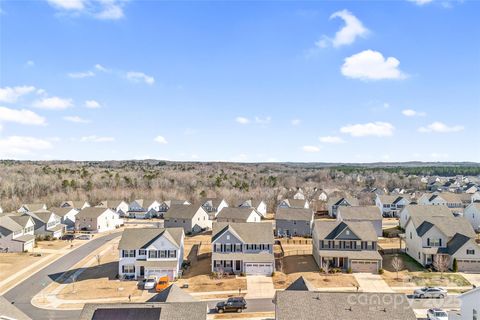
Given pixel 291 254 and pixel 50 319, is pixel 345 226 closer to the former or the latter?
pixel 291 254

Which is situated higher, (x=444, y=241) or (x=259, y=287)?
(x=444, y=241)

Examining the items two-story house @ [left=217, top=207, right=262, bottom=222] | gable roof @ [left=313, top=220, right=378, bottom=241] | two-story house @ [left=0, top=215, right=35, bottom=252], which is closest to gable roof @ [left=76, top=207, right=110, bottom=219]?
two-story house @ [left=0, top=215, right=35, bottom=252]

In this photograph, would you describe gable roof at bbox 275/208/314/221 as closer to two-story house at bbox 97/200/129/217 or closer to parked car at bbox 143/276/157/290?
parked car at bbox 143/276/157/290

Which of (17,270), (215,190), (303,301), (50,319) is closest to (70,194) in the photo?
(215,190)

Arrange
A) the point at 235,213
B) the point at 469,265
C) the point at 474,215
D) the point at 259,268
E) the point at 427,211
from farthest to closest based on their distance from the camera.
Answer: the point at 235,213
the point at 474,215
the point at 427,211
the point at 259,268
the point at 469,265

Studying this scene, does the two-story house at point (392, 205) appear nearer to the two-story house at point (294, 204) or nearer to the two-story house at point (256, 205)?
the two-story house at point (294, 204)

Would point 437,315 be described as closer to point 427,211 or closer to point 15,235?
point 427,211

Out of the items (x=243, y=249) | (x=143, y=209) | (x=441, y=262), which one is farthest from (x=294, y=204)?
(x=441, y=262)

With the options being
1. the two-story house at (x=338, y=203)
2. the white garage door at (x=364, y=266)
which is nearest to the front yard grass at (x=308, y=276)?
the white garage door at (x=364, y=266)
